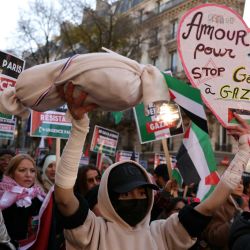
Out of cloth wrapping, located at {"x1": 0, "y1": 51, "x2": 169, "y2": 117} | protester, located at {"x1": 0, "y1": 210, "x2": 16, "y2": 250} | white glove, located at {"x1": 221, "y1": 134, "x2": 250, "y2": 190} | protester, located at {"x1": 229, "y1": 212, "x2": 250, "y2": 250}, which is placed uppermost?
cloth wrapping, located at {"x1": 0, "y1": 51, "x2": 169, "y2": 117}

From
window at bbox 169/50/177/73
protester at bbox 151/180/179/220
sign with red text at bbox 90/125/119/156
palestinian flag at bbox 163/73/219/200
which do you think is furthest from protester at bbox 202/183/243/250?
window at bbox 169/50/177/73

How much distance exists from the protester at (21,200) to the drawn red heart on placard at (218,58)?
1835 millimetres

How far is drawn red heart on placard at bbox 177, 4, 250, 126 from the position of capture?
3.15m

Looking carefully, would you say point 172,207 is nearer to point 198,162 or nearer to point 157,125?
point 198,162

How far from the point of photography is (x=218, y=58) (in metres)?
3.20

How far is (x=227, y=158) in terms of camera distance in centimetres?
2975

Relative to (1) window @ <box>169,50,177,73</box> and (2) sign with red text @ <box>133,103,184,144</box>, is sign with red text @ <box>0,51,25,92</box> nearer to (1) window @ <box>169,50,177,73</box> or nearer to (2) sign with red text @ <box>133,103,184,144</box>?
(2) sign with red text @ <box>133,103,184,144</box>

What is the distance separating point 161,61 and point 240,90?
3369 centimetres

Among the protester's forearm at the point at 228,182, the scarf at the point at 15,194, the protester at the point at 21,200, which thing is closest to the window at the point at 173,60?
the protester at the point at 21,200

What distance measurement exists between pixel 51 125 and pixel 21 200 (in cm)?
312

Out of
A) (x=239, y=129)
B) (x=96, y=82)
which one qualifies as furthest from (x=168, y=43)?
(x=96, y=82)

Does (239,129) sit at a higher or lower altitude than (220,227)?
higher

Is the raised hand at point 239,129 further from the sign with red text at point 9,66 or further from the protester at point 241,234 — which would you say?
the sign with red text at point 9,66

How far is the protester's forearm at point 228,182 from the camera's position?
2.49 metres
